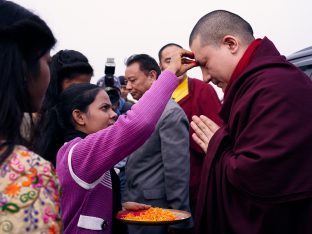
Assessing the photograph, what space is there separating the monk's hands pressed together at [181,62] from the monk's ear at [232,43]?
7.7 inches

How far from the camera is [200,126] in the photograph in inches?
88.4

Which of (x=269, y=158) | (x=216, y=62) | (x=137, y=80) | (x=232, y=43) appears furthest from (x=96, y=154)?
(x=137, y=80)

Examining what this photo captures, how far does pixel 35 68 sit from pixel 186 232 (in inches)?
88.6

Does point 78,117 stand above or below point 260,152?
below

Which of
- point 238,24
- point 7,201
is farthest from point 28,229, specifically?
point 238,24

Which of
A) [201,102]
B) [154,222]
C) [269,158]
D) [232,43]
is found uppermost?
[232,43]

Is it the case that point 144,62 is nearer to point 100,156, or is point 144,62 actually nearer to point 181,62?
point 181,62

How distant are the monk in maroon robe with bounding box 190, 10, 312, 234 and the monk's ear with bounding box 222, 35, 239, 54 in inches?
0.4

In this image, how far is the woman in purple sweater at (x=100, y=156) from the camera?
5.73 feet

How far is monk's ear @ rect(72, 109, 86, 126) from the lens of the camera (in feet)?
7.45

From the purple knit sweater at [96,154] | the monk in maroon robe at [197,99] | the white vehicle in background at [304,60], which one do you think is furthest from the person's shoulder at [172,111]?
the purple knit sweater at [96,154]

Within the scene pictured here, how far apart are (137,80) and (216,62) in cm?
179

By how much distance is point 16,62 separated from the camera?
3.59 ft

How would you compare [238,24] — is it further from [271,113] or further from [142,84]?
[142,84]
